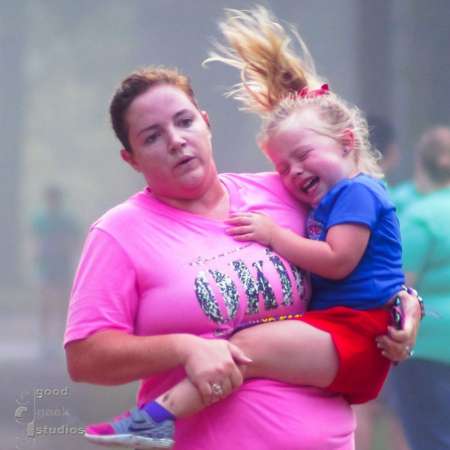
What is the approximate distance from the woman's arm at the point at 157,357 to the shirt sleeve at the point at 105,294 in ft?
0.08

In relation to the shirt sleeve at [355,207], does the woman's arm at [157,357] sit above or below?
below

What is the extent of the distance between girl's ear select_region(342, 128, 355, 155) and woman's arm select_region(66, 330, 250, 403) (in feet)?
1.72

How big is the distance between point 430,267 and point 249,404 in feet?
6.46

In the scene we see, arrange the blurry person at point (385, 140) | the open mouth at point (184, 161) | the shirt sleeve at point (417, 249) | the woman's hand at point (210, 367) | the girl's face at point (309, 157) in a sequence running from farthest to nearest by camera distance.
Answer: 1. the blurry person at point (385, 140)
2. the shirt sleeve at point (417, 249)
3. the girl's face at point (309, 157)
4. the open mouth at point (184, 161)
5. the woman's hand at point (210, 367)

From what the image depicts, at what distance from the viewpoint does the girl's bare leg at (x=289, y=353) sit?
2.24 m

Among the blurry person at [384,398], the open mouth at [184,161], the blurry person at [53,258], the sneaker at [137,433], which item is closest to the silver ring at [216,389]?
the sneaker at [137,433]

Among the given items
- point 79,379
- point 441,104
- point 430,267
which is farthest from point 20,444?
point 441,104

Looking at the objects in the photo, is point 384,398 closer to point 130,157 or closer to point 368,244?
point 368,244

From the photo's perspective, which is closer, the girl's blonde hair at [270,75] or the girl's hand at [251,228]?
the girl's hand at [251,228]

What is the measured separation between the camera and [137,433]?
7.08 feet

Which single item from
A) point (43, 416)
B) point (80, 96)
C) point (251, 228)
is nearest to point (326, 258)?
point (251, 228)

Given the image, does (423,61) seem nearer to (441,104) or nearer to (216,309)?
(441,104)

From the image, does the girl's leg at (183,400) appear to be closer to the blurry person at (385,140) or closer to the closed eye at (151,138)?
the closed eye at (151,138)

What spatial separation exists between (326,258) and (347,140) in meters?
0.30
